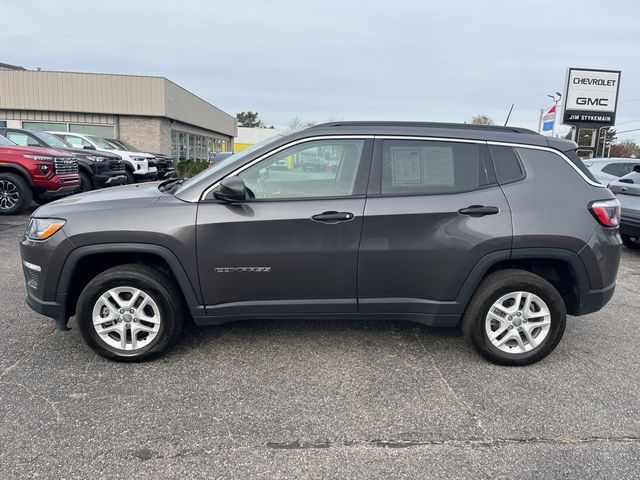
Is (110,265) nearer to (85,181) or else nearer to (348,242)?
(348,242)

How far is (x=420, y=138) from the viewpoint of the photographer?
145 inches

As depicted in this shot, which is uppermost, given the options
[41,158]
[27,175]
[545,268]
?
[41,158]

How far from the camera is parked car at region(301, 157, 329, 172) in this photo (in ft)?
12.0

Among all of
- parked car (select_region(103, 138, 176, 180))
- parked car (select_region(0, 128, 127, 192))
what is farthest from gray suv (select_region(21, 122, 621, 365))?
parked car (select_region(103, 138, 176, 180))

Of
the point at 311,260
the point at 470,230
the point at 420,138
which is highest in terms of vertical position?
the point at 420,138

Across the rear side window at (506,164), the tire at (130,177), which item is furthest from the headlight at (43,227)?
the tire at (130,177)

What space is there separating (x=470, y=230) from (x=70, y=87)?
23611 mm

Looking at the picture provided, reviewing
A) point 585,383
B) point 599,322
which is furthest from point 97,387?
point 599,322

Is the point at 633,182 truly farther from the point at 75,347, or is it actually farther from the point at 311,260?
the point at 75,347

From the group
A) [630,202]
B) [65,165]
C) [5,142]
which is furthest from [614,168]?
[5,142]

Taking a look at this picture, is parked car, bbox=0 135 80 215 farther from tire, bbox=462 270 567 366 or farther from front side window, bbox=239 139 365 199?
tire, bbox=462 270 567 366

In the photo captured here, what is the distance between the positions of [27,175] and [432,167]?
353 inches

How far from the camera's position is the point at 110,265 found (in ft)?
12.3

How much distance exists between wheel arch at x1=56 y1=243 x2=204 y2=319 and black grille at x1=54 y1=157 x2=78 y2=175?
731 centimetres
